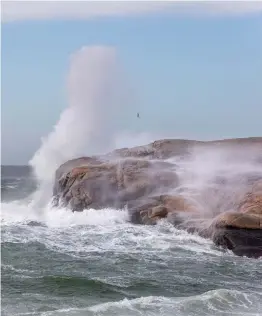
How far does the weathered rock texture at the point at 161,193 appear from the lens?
19.1 metres

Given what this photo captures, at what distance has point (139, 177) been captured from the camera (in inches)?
1159

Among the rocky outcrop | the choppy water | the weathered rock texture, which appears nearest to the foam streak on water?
the choppy water

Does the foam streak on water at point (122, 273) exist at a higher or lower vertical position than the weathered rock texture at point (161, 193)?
lower

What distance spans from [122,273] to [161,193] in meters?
11.4

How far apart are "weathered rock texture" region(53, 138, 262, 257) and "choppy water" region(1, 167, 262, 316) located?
791mm

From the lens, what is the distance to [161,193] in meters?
27.3

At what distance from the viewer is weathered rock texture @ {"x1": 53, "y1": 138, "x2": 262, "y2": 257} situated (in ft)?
62.6

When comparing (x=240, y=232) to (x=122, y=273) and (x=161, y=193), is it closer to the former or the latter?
(x=122, y=273)

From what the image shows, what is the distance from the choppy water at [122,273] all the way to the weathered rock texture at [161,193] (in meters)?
0.79

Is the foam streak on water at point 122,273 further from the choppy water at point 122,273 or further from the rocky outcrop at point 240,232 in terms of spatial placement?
the rocky outcrop at point 240,232

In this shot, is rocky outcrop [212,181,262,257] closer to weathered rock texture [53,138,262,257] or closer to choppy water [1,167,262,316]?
weathered rock texture [53,138,262,257]

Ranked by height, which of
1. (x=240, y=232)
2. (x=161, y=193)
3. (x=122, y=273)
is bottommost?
(x=122, y=273)

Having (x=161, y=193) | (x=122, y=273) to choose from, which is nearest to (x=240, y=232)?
(x=122, y=273)

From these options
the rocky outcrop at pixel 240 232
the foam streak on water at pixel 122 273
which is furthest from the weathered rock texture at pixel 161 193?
the foam streak on water at pixel 122 273
